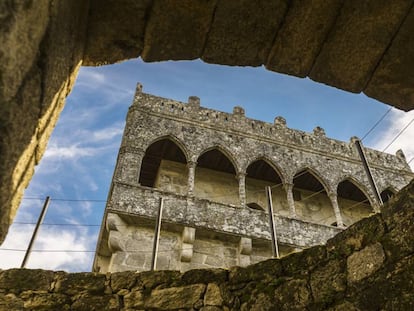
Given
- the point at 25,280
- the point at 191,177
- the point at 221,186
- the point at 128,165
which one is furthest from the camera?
the point at 221,186

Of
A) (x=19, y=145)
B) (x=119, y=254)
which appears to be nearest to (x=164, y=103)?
(x=119, y=254)

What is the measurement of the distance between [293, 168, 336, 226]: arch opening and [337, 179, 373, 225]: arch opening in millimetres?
686

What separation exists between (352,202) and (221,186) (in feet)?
17.2

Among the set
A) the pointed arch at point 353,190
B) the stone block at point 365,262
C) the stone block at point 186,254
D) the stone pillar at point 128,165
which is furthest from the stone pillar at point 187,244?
the stone block at point 365,262

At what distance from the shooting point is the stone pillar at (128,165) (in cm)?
1095

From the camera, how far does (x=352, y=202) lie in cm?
1470

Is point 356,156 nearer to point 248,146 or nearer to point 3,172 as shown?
point 248,146

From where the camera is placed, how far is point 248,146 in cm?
1328

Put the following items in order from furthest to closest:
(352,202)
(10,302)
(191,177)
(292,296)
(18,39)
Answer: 1. (352,202)
2. (191,177)
3. (10,302)
4. (292,296)
5. (18,39)

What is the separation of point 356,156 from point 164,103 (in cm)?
735

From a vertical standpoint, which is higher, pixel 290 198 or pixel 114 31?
pixel 290 198

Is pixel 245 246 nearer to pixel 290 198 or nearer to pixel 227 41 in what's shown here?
pixel 290 198

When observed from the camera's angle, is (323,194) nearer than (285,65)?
No

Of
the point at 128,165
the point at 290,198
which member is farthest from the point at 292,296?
the point at 290,198
